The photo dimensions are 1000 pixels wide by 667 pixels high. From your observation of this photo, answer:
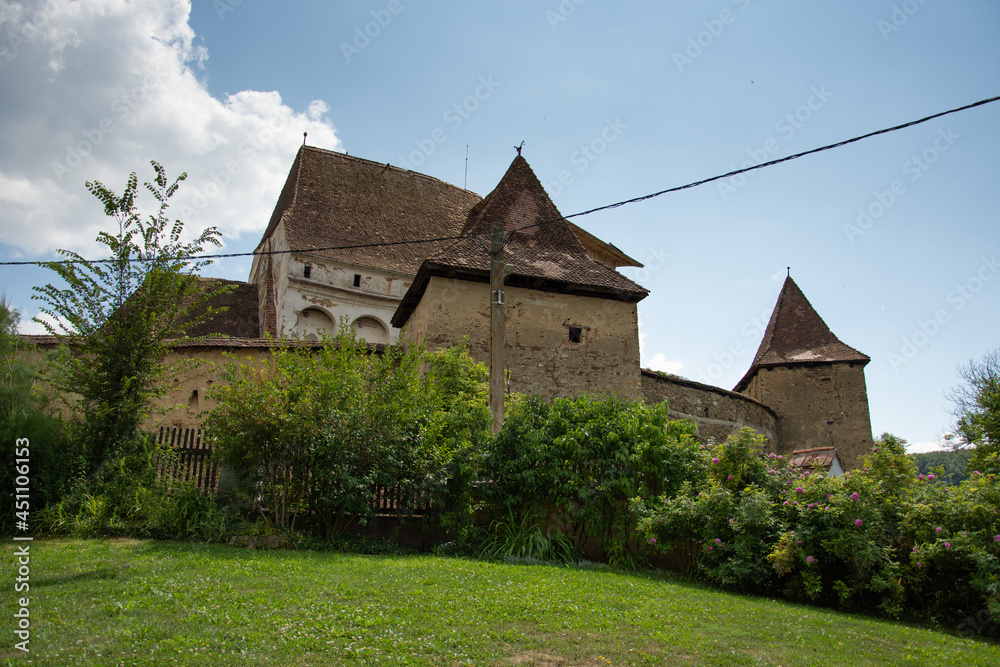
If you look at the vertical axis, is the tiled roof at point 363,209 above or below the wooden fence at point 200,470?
above

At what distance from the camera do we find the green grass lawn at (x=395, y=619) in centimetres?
431

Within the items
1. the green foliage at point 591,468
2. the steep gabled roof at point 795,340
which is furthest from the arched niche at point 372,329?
the green foliage at point 591,468

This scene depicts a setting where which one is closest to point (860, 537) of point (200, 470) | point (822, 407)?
point (200, 470)

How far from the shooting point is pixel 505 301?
1505 cm

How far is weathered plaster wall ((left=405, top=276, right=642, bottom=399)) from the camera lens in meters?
14.5

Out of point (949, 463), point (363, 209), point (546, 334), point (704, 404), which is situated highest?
point (363, 209)

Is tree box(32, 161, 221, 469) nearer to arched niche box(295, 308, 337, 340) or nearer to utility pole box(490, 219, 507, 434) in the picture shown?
utility pole box(490, 219, 507, 434)

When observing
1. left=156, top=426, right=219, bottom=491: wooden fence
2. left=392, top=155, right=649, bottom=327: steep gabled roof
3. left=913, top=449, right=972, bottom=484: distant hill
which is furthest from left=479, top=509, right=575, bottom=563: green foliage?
left=392, top=155, right=649, bottom=327: steep gabled roof

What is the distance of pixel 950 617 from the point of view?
21.9 ft

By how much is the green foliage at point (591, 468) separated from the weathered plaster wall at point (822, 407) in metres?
15.7

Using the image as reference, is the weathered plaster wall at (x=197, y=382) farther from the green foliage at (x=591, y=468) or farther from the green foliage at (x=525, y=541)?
the green foliage at (x=525, y=541)

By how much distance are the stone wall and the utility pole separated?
6.83 metres

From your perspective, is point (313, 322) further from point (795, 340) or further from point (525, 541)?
point (795, 340)

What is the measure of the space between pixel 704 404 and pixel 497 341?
990cm
